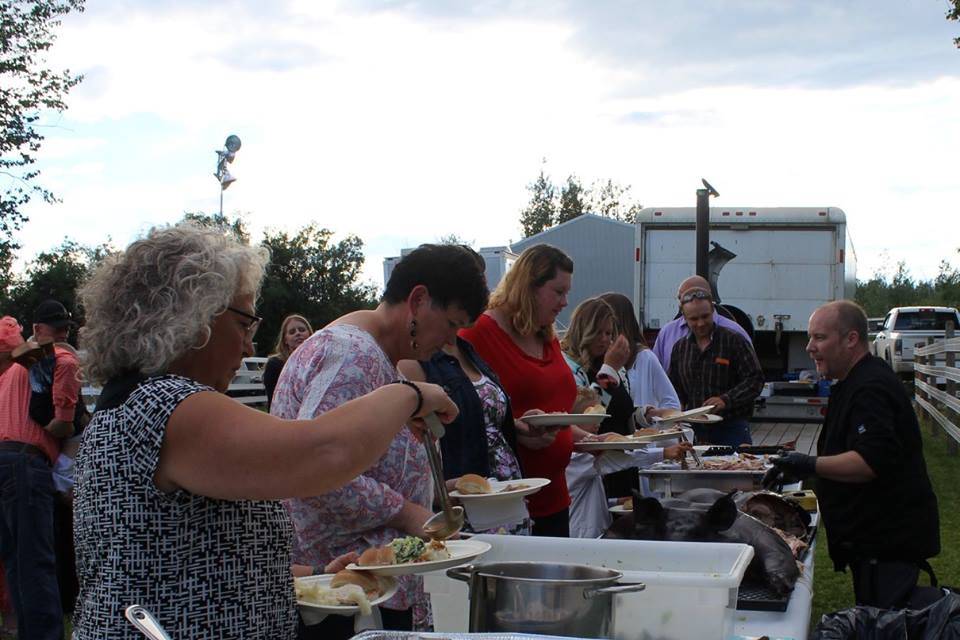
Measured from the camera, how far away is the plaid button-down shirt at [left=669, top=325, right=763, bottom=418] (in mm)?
6691

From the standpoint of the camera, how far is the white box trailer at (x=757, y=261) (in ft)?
41.8

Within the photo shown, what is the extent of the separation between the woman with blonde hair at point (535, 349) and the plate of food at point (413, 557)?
2.00m

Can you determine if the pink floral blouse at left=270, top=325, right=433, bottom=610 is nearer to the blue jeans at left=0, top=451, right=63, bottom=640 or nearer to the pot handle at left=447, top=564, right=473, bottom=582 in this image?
the pot handle at left=447, top=564, right=473, bottom=582

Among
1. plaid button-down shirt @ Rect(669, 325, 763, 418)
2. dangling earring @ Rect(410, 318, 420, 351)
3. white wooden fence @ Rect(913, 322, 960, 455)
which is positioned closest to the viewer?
dangling earring @ Rect(410, 318, 420, 351)

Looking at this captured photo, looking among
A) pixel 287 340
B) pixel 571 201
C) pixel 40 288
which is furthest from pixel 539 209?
pixel 287 340

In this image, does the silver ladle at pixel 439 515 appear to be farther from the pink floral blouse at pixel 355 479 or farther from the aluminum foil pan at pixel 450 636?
the aluminum foil pan at pixel 450 636

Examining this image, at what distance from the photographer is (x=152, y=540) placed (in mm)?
1688

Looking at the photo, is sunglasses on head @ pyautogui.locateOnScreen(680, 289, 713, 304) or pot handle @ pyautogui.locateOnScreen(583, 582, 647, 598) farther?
sunglasses on head @ pyautogui.locateOnScreen(680, 289, 713, 304)

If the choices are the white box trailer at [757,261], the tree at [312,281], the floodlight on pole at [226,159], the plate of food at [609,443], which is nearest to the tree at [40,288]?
the tree at [312,281]

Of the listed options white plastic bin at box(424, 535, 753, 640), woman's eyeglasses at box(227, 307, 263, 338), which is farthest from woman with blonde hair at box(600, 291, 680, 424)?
woman's eyeglasses at box(227, 307, 263, 338)

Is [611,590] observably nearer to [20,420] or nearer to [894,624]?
[894,624]

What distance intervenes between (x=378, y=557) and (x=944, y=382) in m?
14.1

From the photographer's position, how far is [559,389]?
429 cm

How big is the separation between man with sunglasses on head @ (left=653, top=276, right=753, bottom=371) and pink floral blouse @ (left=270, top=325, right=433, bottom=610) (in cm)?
469
